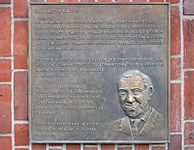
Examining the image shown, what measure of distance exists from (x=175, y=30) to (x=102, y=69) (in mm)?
652

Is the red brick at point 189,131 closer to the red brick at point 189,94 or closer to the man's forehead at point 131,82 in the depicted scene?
the red brick at point 189,94

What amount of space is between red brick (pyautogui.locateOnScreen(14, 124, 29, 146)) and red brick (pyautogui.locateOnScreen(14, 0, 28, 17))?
88cm

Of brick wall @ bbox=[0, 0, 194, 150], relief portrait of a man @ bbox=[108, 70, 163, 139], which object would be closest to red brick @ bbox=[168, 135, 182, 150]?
brick wall @ bbox=[0, 0, 194, 150]

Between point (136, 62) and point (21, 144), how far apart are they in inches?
43.9

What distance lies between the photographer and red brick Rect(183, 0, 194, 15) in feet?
11.8

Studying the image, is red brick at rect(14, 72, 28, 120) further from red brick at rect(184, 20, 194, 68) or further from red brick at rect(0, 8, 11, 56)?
red brick at rect(184, 20, 194, 68)

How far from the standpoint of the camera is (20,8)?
11.8ft

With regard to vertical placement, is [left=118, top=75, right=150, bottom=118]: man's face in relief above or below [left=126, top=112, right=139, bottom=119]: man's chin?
above

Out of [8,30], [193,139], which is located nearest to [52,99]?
[8,30]

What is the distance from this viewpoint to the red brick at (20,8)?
3597mm

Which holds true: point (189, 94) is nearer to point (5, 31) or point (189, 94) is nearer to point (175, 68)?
point (175, 68)

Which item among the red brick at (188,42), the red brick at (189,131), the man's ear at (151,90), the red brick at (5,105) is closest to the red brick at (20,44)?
the red brick at (5,105)

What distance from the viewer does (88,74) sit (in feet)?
11.7

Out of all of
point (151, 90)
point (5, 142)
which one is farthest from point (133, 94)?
point (5, 142)
